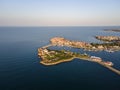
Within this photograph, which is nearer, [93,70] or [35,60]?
[93,70]

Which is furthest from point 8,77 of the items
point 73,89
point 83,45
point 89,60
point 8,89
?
point 83,45

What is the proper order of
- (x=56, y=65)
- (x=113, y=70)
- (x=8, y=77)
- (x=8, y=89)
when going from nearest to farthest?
(x=8, y=89) < (x=8, y=77) < (x=113, y=70) < (x=56, y=65)

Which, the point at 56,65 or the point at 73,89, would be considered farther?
the point at 56,65

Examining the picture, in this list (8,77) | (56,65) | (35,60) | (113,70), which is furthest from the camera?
(35,60)

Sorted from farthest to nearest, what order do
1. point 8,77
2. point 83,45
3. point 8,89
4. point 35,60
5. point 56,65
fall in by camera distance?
1. point 83,45
2. point 35,60
3. point 56,65
4. point 8,77
5. point 8,89

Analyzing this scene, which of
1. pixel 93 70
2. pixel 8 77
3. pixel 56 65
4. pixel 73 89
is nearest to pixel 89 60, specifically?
pixel 93 70

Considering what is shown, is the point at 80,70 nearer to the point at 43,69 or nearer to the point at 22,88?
the point at 43,69

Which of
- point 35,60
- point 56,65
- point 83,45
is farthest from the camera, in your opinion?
point 83,45

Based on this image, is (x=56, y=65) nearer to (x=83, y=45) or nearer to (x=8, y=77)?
(x=8, y=77)

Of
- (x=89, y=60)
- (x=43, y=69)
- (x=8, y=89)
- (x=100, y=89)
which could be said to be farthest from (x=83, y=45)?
(x=8, y=89)
